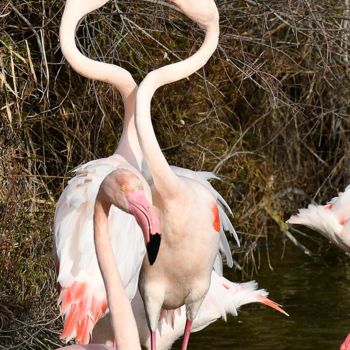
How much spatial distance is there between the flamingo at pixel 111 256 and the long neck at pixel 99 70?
1627mm

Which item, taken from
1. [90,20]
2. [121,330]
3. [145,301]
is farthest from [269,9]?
[121,330]

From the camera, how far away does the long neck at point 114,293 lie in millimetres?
3699

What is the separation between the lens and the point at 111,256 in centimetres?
387

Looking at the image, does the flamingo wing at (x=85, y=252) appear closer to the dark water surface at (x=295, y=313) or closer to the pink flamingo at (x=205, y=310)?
the pink flamingo at (x=205, y=310)

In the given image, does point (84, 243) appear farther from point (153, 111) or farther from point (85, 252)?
point (153, 111)

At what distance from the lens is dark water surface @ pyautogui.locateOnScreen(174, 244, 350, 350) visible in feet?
22.9

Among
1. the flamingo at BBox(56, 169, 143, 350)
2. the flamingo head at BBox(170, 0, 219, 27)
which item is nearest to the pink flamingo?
the flamingo head at BBox(170, 0, 219, 27)

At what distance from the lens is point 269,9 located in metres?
7.07

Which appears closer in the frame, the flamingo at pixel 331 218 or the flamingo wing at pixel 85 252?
the flamingo wing at pixel 85 252

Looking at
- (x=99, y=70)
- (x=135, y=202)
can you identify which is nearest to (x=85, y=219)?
(x=99, y=70)

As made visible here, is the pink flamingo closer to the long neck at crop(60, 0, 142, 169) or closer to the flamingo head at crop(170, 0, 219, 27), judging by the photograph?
the long neck at crop(60, 0, 142, 169)

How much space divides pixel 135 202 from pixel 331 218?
3185 mm

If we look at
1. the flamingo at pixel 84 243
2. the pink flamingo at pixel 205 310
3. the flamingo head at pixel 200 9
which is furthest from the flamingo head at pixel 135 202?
the pink flamingo at pixel 205 310

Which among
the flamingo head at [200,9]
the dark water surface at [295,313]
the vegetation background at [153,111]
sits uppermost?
the flamingo head at [200,9]
